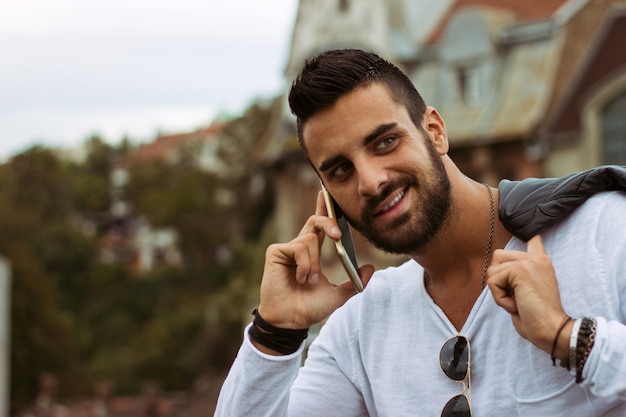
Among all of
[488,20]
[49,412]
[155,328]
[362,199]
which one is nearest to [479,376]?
[362,199]

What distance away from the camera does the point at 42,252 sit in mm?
53875

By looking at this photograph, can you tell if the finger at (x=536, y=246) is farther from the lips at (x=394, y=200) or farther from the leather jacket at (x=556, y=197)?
the lips at (x=394, y=200)

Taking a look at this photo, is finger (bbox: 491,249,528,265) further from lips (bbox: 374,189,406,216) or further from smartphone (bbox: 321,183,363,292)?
smartphone (bbox: 321,183,363,292)

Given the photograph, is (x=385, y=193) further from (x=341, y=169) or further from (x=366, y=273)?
(x=366, y=273)

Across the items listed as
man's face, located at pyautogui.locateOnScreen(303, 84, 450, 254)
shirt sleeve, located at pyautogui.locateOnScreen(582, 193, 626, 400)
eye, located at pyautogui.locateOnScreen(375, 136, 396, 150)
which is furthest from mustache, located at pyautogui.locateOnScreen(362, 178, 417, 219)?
shirt sleeve, located at pyautogui.locateOnScreen(582, 193, 626, 400)

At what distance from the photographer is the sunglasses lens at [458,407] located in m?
2.79

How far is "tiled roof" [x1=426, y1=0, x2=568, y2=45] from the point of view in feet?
67.2

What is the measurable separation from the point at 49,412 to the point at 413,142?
1194 inches

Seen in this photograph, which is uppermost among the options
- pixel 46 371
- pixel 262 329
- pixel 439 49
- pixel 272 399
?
pixel 262 329

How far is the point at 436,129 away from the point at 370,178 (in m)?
0.33

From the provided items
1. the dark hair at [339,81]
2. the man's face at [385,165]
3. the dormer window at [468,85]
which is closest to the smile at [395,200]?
the man's face at [385,165]

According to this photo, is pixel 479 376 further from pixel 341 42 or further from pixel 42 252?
pixel 42 252

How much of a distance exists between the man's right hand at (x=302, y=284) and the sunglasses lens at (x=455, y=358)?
42 cm

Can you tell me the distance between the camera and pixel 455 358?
2834mm
